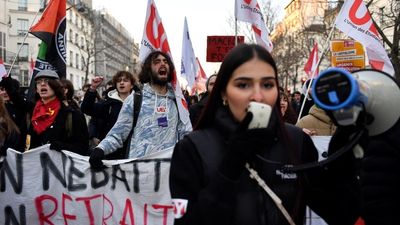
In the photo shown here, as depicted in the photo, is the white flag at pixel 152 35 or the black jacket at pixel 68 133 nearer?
the black jacket at pixel 68 133

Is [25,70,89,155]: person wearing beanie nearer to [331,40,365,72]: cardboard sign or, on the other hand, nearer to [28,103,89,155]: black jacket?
[28,103,89,155]: black jacket

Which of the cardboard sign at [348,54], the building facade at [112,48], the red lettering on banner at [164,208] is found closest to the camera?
the red lettering on banner at [164,208]

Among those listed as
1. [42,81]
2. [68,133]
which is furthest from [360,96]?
[42,81]

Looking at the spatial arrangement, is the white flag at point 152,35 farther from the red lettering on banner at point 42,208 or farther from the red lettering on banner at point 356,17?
the red lettering on banner at point 356,17

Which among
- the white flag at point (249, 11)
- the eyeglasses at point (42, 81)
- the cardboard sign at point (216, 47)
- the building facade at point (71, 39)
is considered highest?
the building facade at point (71, 39)

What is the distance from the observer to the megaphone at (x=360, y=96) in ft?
4.59

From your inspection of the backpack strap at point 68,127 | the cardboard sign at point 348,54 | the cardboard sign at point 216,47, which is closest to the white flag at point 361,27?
the cardboard sign at point 348,54

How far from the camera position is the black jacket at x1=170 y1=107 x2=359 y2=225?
5.57 feet

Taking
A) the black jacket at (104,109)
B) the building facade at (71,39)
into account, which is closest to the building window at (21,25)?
the building facade at (71,39)

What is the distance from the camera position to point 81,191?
4398 mm

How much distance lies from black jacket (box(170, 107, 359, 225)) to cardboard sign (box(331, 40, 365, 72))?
7348mm

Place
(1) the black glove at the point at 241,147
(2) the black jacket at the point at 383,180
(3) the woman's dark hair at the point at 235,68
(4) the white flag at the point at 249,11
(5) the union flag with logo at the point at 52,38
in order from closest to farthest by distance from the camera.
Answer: (1) the black glove at the point at 241,147 → (2) the black jacket at the point at 383,180 → (3) the woman's dark hair at the point at 235,68 → (5) the union flag with logo at the point at 52,38 → (4) the white flag at the point at 249,11

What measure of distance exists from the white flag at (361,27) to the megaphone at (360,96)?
530cm

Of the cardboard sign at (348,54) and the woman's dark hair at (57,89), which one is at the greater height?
the cardboard sign at (348,54)
